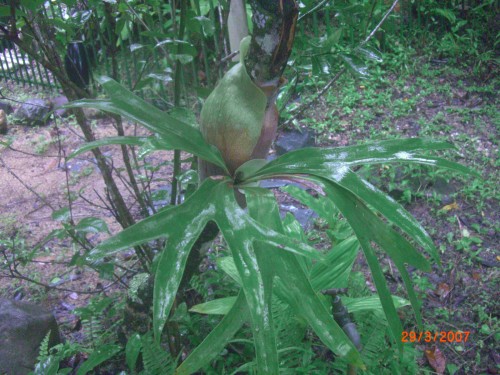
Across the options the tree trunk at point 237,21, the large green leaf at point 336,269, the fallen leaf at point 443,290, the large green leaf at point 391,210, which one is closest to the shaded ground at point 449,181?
the fallen leaf at point 443,290

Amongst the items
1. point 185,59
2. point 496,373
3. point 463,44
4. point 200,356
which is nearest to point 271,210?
point 200,356

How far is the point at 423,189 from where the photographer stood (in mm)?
3311

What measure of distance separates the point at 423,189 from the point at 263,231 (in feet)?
7.93

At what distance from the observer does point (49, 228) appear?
336cm

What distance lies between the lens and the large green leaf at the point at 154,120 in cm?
129

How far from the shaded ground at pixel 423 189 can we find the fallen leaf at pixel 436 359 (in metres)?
0.02

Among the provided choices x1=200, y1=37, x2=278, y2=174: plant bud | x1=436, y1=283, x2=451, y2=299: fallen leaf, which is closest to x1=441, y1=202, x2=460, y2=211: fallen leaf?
x1=436, y1=283, x2=451, y2=299: fallen leaf

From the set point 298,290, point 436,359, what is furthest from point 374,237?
point 436,359

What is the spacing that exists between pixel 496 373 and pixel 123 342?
164 centimetres

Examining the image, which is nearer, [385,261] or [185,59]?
[185,59]

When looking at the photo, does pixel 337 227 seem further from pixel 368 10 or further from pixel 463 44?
pixel 463 44

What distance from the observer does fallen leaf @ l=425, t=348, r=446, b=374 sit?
7.14 ft

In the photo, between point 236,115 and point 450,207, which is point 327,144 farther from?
point 236,115

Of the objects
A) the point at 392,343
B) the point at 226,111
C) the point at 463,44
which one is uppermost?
the point at 226,111
